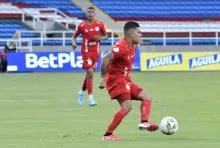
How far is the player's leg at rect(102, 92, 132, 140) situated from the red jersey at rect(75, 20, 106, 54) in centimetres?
724

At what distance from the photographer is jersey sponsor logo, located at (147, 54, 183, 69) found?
116 ft

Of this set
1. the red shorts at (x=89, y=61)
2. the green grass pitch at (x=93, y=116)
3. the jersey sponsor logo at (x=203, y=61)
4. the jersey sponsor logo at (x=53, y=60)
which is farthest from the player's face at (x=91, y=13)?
the jersey sponsor logo at (x=203, y=61)

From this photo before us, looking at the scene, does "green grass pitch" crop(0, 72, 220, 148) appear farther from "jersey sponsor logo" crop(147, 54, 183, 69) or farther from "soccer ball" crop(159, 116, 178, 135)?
"jersey sponsor logo" crop(147, 54, 183, 69)

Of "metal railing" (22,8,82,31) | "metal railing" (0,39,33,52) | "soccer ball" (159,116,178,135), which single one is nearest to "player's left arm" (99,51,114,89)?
"soccer ball" (159,116,178,135)

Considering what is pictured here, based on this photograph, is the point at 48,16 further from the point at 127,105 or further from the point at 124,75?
the point at 127,105

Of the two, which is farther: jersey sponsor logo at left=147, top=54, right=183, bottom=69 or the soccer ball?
jersey sponsor logo at left=147, top=54, right=183, bottom=69

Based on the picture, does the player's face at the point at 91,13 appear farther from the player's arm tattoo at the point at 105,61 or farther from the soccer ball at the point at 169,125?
the soccer ball at the point at 169,125

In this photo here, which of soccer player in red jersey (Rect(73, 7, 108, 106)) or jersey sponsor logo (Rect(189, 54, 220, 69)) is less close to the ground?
soccer player in red jersey (Rect(73, 7, 108, 106))

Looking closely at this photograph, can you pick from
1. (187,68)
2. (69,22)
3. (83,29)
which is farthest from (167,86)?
(69,22)

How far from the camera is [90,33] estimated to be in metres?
18.7

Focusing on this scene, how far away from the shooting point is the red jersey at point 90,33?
733 inches

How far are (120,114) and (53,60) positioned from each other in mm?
24459

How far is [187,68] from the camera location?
1379 inches

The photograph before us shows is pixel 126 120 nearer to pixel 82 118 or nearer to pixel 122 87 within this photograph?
pixel 82 118
